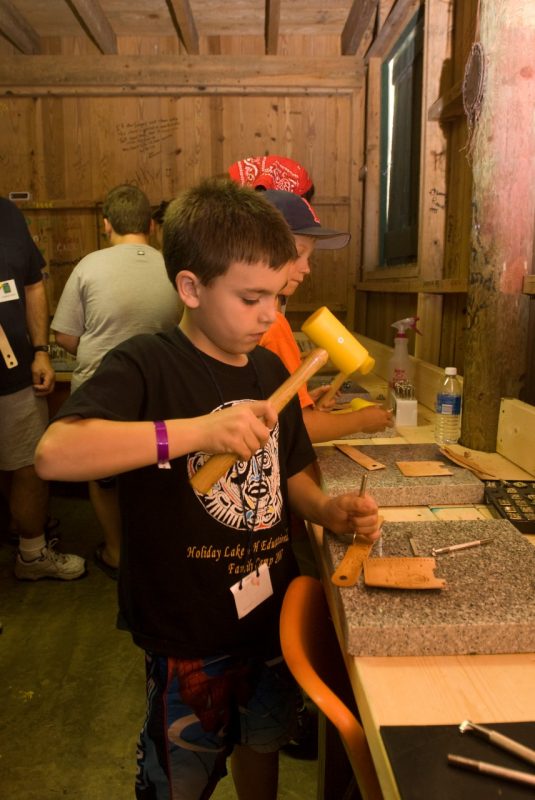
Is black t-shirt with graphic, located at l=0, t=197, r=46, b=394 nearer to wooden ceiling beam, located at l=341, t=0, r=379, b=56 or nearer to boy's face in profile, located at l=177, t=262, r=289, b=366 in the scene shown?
boy's face in profile, located at l=177, t=262, r=289, b=366

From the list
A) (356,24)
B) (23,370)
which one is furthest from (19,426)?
(356,24)

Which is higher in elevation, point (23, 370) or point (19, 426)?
point (23, 370)

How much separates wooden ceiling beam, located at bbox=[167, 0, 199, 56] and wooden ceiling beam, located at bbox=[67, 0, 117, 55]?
0.55m

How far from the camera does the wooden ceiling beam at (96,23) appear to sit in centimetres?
393

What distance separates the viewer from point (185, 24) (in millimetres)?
4211

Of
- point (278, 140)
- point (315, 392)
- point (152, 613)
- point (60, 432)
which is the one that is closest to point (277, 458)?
point (152, 613)

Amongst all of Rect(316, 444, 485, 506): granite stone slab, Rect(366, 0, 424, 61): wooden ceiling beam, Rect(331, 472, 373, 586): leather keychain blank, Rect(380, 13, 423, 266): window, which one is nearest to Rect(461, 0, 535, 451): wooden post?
Rect(316, 444, 485, 506): granite stone slab

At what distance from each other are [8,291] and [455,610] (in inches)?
96.5

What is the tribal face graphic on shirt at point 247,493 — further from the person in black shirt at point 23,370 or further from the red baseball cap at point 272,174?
the red baseball cap at point 272,174

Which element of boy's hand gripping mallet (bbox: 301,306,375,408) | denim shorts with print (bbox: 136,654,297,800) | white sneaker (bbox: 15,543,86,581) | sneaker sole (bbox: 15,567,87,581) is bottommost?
sneaker sole (bbox: 15,567,87,581)

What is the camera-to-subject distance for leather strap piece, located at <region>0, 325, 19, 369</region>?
2.65m

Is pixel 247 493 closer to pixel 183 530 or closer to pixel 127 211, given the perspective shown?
pixel 183 530

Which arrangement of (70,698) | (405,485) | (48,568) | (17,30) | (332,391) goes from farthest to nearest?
(17,30) < (48,568) < (70,698) < (332,391) < (405,485)

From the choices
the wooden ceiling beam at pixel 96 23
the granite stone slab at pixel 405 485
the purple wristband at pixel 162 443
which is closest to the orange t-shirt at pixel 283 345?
the granite stone slab at pixel 405 485
